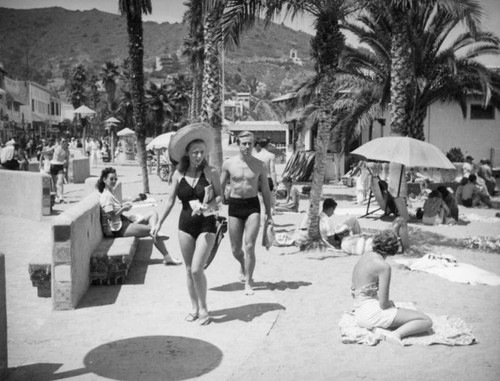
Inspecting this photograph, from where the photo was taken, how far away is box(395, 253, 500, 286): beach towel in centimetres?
702

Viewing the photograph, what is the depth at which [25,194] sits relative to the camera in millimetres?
12680

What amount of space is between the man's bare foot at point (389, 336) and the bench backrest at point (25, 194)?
30.1ft

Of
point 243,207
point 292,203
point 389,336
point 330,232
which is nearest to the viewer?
point 389,336

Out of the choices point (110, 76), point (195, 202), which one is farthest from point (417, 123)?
point (110, 76)

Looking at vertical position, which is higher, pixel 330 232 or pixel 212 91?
pixel 212 91

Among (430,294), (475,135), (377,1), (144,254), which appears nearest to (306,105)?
(475,135)

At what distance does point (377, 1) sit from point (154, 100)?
52.0 meters

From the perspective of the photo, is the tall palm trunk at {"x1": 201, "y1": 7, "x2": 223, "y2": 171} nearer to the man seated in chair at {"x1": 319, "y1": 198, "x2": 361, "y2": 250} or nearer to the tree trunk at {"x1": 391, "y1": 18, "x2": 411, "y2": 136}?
the tree trunk at {"x1": 391, "y1": 18, "x2": 411, "y2": 136}

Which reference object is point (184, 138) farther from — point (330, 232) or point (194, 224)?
point (330, 232)

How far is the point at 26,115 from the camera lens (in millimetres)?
60281

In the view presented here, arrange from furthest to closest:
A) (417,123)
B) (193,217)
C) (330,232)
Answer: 1. (417,123)
2. (330,232)
3. (193,217)

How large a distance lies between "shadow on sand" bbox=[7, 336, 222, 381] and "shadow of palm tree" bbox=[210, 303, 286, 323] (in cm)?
65

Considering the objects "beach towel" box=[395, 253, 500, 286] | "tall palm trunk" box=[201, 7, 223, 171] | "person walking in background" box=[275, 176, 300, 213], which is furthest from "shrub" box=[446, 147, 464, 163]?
"beach towel" box=[395, 253, 500, 286]

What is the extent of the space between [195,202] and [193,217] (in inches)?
5.8
